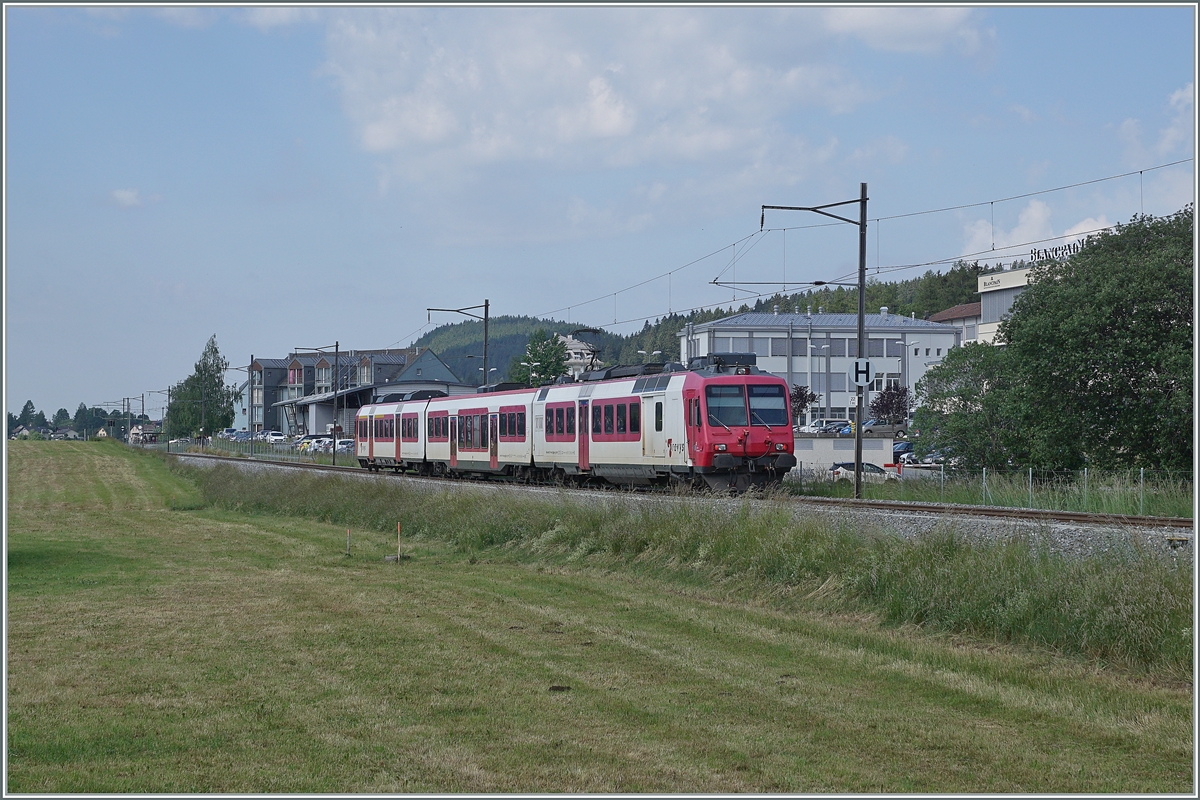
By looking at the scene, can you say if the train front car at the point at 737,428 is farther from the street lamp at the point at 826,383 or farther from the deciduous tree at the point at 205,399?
the deciduous tree at the point at 205,399

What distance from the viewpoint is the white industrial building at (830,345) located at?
4072 inches

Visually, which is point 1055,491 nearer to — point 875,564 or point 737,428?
point 737,428

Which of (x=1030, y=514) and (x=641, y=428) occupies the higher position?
(x=641, y=428)

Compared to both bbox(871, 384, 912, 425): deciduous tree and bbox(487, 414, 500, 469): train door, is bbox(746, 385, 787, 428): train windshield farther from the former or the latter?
bbox(871, 384, 912, 425): deciduous tree

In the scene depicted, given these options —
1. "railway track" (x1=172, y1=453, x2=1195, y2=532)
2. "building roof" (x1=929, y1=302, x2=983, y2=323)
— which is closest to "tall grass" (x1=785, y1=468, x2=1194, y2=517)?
"railway track" (x1=172, y1=453, x2=1195, y2=532)

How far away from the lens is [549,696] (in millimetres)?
9727

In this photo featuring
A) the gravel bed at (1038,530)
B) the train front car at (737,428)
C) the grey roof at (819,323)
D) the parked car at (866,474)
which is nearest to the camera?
the gravel bed at (1038,530)

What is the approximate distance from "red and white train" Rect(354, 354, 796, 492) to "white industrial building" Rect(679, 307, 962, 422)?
60033 millimetres

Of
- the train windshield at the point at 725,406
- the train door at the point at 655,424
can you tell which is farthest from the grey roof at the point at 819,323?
the train windshield at the point at 725,406

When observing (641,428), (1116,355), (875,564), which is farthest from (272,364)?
(875,564)

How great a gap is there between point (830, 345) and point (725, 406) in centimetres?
7931

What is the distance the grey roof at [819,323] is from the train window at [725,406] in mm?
72354

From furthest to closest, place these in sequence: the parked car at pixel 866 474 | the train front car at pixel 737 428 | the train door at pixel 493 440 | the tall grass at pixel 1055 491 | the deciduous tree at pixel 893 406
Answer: the deciduous tree at pixel 893 406, the train door at pixel 493 440, the parked car at pixel 866 474, the train front car at pixel 737 428, the tall grass at pixel 1055 491

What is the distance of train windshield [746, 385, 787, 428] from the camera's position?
29.3 metres
